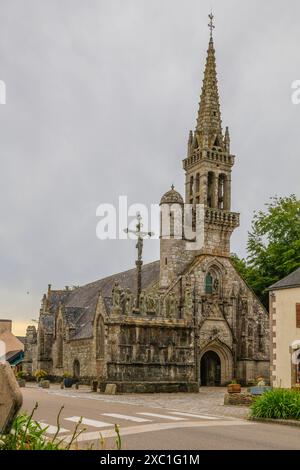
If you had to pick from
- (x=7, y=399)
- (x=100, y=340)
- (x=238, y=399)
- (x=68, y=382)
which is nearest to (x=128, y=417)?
(x=238, y=399)

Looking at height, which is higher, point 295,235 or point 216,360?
point 295,235

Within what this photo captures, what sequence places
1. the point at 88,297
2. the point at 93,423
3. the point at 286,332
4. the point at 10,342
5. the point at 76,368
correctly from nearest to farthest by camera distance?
1. the point at 93,423
2. the point at 286,332
3. the point at 76,368
4. the point at 88,297
5. the point at 10,342

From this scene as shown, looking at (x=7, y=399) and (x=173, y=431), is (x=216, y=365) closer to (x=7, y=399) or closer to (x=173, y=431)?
(x=173, y=431)

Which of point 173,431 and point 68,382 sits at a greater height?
point 173,431

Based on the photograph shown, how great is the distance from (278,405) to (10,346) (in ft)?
218

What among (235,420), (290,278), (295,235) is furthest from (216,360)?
(235,420)

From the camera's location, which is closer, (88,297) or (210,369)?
(210,369)

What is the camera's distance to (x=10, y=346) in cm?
7844

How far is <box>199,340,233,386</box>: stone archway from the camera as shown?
152 feet
